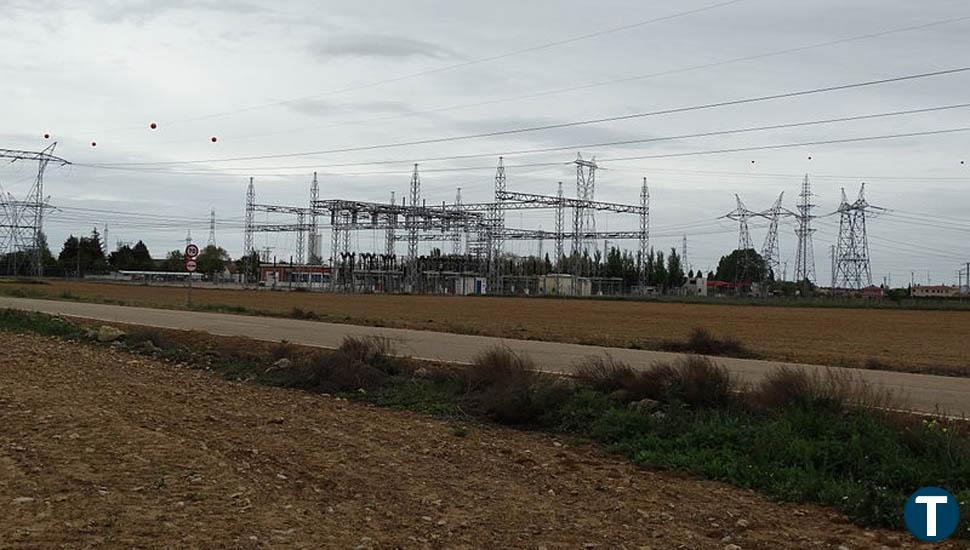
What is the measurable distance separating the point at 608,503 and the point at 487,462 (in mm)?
2024

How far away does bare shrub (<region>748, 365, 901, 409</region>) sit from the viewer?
39.1ft

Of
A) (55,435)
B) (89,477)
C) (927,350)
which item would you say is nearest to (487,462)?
(89,477)

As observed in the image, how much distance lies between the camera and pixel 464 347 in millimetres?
23234

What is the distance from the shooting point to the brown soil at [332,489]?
280 inches

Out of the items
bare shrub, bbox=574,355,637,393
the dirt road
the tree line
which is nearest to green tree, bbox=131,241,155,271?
the tree line

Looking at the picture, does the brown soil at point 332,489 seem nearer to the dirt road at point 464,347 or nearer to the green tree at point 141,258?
the dirt road at point 464,347

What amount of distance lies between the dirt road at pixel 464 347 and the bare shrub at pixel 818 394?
4.68 feet

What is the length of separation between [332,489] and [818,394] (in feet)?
21.9

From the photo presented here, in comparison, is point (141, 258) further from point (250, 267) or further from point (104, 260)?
point (250, 267)

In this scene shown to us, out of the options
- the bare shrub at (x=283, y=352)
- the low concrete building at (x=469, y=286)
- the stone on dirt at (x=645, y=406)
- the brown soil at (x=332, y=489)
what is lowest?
the brown soil at (x=332, y=489)

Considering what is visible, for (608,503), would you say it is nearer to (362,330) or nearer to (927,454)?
(927,454)

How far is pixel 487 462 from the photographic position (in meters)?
10.3

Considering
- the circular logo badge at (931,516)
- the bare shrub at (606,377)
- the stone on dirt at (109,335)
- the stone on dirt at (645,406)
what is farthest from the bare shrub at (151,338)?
the circular logo badge at (931,516)

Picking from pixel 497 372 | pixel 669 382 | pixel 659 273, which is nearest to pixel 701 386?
pixel 669 382
